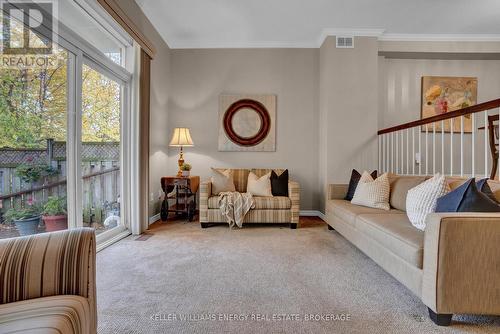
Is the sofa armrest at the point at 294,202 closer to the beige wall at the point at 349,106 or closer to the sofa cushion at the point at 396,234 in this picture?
the beige wall at the point at 349,106

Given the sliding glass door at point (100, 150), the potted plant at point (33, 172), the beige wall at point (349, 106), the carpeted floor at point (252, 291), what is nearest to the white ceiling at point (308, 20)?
the beige wall at point (349, 106)

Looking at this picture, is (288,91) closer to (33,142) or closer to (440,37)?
(440,37)

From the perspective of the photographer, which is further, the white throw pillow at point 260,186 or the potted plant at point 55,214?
the white throw pillow at point 260,186

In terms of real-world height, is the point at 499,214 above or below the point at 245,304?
above

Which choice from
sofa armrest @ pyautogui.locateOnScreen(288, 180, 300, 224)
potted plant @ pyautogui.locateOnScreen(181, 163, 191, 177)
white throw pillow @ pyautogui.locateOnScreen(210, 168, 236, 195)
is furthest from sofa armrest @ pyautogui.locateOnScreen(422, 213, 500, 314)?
potted plant @ pyautogui.locateOnScreen(181, 163, 191, 177)

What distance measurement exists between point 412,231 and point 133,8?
3635 mm

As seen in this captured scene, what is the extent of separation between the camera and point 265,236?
10.4 feet

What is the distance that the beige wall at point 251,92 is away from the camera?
4.33 metres

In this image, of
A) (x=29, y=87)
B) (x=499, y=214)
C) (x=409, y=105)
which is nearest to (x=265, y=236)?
(x=499, y=214)

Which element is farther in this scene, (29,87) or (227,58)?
(227,58)

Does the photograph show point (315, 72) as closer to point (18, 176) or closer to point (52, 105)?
point (52, 105)

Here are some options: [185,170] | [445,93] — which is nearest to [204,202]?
[185,170]

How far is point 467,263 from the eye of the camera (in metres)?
1.40

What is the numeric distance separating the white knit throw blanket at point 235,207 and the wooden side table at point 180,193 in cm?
62
